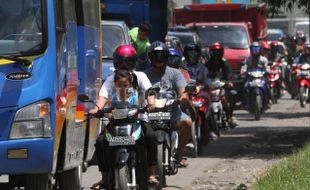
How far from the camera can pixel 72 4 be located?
10.6 m

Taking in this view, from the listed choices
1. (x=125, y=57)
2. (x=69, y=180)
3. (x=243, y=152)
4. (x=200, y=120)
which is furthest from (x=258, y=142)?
(x=125, y=57)

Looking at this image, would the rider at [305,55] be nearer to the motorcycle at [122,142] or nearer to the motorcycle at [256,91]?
the motorcycle at [256,91]

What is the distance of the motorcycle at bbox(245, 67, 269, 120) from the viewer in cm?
2347

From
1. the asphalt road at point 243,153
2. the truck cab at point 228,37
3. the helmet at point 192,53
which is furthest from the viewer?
the truck cab at point 228,37

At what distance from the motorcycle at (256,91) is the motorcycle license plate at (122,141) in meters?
13.8

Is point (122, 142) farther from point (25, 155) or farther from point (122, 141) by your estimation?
point (25, 155)

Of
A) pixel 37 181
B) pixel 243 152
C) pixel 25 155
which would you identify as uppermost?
pixel 25 155

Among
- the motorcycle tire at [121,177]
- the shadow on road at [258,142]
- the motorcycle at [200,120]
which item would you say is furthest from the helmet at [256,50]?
the motorcycle tire at [121,177]

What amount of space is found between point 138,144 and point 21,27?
Answer: 1.75 meters

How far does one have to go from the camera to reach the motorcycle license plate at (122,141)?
32.1 feet

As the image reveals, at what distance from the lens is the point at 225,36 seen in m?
28.7

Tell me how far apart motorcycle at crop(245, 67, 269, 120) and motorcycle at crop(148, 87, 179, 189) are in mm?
11821

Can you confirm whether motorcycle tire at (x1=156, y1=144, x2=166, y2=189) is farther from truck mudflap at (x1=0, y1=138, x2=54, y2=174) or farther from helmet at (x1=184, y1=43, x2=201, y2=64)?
helmet at (x1=184, y1=43, x2=201, y2=64)

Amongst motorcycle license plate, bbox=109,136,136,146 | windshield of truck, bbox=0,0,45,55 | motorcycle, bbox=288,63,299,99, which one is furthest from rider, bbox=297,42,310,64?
windshield of truck, bbox=0,0,45,55
